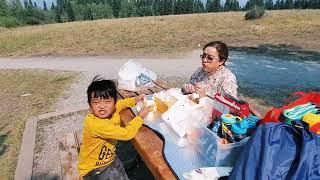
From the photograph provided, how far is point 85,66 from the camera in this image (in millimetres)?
10805

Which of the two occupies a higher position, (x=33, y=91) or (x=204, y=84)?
(x=204, y=84)

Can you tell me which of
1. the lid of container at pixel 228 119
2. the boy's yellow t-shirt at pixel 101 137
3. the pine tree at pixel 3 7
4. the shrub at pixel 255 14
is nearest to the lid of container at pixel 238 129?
the lid of container at pixel 228 119

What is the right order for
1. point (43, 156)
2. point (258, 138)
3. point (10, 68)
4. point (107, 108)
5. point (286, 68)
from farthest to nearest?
1. point (10, 68)
2. point (286, 68)
3. point (43, 156)
4. point (107, 108)
5. point (258, 138)

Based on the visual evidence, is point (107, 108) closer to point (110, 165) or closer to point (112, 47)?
point (110, 165)

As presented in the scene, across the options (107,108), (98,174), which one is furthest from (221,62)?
(98,174)

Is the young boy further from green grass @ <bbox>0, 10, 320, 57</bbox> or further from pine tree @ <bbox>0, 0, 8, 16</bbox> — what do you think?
pine tree @ <bbox>0, 0, 8, 16</bbox>

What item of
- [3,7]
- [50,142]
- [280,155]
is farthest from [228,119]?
[3,7]

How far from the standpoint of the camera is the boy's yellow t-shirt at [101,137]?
111 inches

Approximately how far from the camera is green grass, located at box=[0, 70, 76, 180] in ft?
16.5

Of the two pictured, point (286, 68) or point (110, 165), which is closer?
point (110, 165)

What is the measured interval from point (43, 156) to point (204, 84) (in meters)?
2.56

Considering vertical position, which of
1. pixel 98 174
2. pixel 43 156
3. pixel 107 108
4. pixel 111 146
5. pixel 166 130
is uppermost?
pixel 107 108

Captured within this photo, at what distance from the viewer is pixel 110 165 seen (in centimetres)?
312

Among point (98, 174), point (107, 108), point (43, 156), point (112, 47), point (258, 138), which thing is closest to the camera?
point (258, 138)
